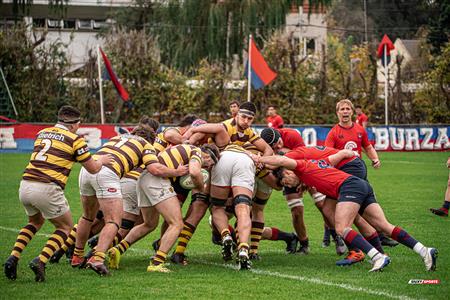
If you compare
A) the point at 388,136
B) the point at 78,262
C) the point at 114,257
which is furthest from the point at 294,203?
the point at 388,136

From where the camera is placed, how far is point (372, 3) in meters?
76.6

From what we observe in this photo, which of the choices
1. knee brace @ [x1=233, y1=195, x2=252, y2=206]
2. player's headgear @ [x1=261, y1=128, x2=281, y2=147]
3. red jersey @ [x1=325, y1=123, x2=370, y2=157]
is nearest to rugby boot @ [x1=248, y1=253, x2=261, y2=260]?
knee brace @ [x1=233, y1=195, x2=252, y2=206]

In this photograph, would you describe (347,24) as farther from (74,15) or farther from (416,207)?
(416,207)

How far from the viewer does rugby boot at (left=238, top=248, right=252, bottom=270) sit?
10.7m

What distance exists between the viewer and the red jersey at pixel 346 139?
13.3 metres

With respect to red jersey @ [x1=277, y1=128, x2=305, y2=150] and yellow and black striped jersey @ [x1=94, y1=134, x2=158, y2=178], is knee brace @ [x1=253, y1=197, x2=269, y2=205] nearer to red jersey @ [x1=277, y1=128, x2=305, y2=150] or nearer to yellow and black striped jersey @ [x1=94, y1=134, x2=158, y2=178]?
red jersey @ [x1=277, y1=128, x2=305, y2=150]

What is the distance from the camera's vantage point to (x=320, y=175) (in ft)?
36.1

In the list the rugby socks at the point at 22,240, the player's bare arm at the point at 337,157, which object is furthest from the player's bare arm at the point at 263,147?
the rugby socks at the point at 22,240

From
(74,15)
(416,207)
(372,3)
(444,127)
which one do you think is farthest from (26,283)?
(372,3)

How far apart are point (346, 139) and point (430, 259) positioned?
3.24 m

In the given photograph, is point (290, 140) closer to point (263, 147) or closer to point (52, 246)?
point (263, 147)

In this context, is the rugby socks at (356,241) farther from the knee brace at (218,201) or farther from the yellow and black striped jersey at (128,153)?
the yellow and black striped jersey at (128,153)

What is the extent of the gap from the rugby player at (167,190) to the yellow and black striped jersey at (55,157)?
1.03 m

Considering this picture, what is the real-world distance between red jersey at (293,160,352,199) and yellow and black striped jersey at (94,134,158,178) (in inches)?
73.2
